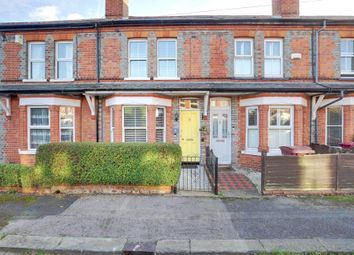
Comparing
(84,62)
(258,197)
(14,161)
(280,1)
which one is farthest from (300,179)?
(14,161)

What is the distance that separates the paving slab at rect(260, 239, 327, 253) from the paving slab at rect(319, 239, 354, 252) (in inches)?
3.5

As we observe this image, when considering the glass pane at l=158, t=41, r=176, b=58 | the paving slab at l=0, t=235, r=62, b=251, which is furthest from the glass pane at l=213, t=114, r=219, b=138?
the paving slab at l=0, t=235, r=62, b=251

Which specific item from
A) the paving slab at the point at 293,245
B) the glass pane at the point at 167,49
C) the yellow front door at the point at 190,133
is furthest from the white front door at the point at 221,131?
the paving slab at the point at 293,245

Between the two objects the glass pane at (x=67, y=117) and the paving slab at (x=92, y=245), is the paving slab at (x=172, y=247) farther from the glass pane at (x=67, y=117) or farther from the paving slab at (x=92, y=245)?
the glass pane at (x=67, y=117)

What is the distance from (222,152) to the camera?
429 inches

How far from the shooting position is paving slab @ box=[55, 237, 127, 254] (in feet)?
12.5

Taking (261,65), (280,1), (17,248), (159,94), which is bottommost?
(17,248)

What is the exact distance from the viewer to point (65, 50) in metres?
11.3

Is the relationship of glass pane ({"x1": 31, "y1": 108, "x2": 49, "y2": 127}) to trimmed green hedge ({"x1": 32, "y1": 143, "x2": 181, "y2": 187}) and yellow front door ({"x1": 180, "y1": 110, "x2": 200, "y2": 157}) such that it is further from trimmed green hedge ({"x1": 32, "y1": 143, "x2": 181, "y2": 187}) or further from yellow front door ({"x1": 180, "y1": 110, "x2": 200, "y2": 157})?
yellow front door ({"x1": 180, "y1": 110, "x2": 200, "y2": 157})

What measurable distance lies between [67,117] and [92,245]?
8066 millimetres

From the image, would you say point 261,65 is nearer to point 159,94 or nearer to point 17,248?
point 159,94

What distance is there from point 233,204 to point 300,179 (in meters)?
2.15

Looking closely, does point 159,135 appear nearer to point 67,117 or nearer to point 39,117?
point 67,117

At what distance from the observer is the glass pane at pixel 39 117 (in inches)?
415
